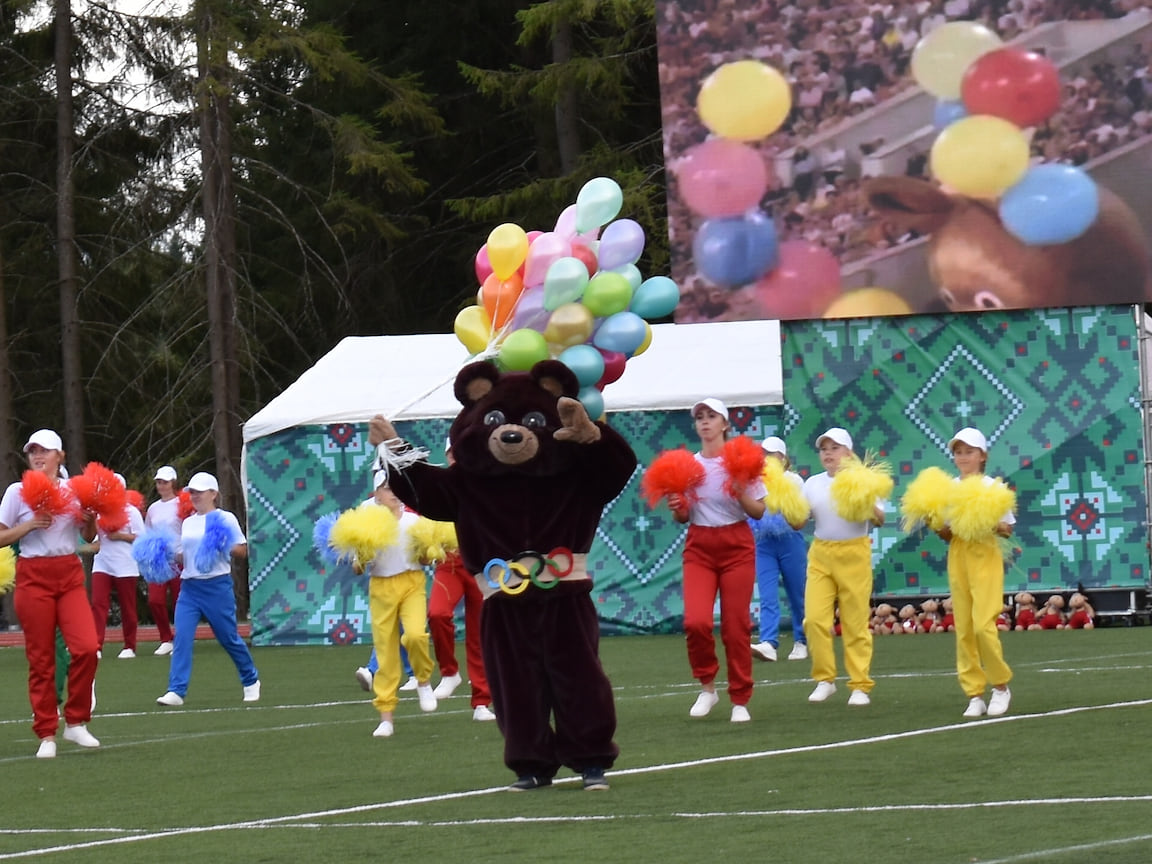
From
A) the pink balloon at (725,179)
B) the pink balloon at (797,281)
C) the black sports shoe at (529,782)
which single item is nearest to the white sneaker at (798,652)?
the pink balloon at (797,281)

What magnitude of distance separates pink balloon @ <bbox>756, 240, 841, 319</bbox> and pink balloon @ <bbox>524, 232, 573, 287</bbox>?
38.1 feet

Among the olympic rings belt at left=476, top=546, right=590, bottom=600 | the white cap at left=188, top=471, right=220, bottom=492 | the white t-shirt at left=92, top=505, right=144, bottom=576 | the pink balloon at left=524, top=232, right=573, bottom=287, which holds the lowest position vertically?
the white t-shirt at left=92, top=505, right=144, bottom=576

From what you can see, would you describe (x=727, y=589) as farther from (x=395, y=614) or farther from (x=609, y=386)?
(x=609, y=386)

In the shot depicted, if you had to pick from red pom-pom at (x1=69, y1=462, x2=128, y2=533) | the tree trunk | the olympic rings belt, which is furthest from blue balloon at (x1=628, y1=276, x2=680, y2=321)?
the tree trunk

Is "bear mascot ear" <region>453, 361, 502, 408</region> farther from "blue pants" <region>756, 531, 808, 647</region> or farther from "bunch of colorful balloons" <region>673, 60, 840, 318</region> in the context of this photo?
"bunch of colorful balloons" <region>673, 60, 840, 318</region>

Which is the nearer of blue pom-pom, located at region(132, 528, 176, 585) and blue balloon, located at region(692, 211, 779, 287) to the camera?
blue pom-pom, located at region(132, 528, 176, 585)

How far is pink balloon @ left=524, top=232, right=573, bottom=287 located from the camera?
34.5 ft

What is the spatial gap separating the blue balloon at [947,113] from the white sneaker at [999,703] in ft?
34.1

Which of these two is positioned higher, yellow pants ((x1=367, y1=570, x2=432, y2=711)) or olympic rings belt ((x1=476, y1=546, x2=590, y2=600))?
olympic rings belt ((x1=476, y1=546, x2=590, y2=600))

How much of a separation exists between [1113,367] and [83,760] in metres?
13.7

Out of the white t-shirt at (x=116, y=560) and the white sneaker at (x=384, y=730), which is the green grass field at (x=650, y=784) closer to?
the white sneaker at (x=384, y=730)

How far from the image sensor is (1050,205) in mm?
21609

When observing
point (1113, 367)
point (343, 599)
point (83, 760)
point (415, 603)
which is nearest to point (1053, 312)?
point (1113, 367)

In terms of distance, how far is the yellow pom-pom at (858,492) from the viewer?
13797 millimetres
